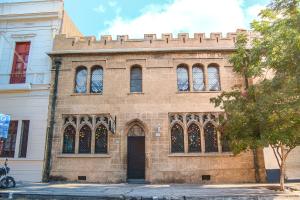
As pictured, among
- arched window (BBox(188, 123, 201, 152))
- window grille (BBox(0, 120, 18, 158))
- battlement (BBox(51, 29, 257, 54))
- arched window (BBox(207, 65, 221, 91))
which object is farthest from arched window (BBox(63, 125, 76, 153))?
arched window (BBox(207, 65, 221, 91))

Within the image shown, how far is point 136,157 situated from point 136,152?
0.93ft

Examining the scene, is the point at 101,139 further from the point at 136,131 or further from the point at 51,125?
the point at 51,125

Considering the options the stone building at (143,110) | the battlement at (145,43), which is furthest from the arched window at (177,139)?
the battlement at (145,43)

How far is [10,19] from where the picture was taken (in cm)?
1680

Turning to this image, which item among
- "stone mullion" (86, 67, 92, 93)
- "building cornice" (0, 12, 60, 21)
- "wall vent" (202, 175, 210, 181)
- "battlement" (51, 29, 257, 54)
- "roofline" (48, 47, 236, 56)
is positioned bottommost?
"wall vent" (202, 175, 210, 181)

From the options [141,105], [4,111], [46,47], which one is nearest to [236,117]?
[141,105]

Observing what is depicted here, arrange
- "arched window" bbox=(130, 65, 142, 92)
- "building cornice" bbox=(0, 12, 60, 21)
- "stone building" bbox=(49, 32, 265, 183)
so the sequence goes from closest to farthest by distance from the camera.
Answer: "stone building" bbox=(49, 32, 265, 183) < "arched window" bbox=(130, 65, 142, 92) < "building cornice" bbox=(0, 12, 60, 21)

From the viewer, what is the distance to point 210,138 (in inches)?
588

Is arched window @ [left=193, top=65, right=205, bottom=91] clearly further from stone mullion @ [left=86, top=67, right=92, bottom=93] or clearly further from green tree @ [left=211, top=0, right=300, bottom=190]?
stone mullion @ [left=86, top=67, right=92, bottom=93]

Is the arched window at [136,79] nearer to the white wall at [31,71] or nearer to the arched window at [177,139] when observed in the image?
the arched window at [177,139]

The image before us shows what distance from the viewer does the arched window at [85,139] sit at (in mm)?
14984

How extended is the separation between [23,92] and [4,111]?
5.16 ft

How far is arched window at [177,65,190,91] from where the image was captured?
15617 mm

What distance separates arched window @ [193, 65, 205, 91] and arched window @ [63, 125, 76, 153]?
7776mm
